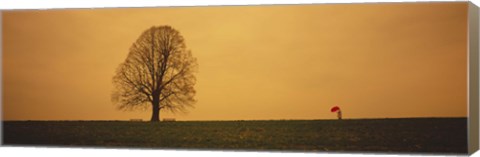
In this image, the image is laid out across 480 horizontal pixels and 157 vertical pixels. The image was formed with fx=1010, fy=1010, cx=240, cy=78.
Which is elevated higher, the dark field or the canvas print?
the canvas print

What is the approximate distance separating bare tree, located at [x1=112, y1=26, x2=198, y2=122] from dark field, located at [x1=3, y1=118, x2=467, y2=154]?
343mm

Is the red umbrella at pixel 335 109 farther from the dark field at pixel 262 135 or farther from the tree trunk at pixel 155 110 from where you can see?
the tree trunk at pixel 155 110

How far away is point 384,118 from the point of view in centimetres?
1498

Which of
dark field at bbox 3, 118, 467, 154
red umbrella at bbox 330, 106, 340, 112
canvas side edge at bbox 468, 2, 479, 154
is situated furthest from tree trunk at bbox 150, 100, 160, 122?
canvas side edge at bbox 468, 2, 479, 154

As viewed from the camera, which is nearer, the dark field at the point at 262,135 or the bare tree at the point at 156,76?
the dark field at the point at 262,135

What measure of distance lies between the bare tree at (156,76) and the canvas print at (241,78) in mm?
16

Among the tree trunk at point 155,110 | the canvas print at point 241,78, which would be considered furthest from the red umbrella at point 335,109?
the tree trunk at point 155,110

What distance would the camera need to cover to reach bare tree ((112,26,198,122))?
15820mm

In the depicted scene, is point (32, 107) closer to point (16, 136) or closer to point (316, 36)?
point (16, 136)

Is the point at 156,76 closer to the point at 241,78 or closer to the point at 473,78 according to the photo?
the point at 241,78

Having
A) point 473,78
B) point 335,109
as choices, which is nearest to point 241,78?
point 335,109

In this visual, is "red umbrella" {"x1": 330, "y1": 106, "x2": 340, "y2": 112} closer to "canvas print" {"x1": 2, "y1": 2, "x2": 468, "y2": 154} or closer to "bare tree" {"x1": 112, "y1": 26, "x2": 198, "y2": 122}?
"canvas print" {"x1": 2, "y1": 2, "x2": 468, "y2": 154}

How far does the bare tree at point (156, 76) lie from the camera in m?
15.8

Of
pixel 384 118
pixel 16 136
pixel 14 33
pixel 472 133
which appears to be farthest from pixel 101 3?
pixel 472 133
